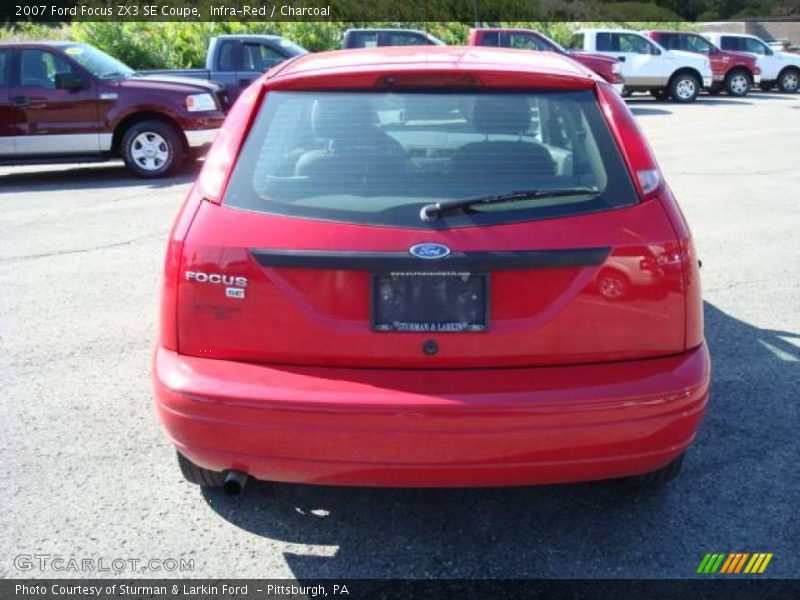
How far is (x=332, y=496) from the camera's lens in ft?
11.7

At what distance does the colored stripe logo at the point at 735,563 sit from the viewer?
303 centimetres

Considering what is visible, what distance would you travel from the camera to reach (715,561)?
3.08 m

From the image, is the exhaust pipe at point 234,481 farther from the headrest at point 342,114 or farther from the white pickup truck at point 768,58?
the white pickup truck at point 768,58

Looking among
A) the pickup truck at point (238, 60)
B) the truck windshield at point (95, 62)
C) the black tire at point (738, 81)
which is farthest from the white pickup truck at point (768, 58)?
the truck windshield at point (95, 62)

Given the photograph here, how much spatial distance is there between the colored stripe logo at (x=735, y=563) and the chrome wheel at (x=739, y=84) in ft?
83.4

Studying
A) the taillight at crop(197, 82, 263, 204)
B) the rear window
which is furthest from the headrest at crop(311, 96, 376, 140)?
the taillight at crop(197, 82, 263, 204)

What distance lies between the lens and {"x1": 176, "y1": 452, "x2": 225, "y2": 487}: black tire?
10.8ft

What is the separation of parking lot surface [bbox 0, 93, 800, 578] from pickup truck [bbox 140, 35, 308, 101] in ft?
34.1

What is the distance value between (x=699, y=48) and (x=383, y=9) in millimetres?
14278

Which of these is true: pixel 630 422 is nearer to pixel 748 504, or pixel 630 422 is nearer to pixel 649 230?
pixel 649 230

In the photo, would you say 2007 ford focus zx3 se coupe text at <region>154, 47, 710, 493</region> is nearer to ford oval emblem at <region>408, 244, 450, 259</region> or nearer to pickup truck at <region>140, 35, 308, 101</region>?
ford oval emblem at <region>408, 244, 450, 259</region>

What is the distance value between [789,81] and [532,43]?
34.7 ft

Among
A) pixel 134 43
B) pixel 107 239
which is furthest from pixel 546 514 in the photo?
pixel 134 43

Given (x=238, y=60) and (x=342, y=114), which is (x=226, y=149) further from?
(x=238, y=60)
